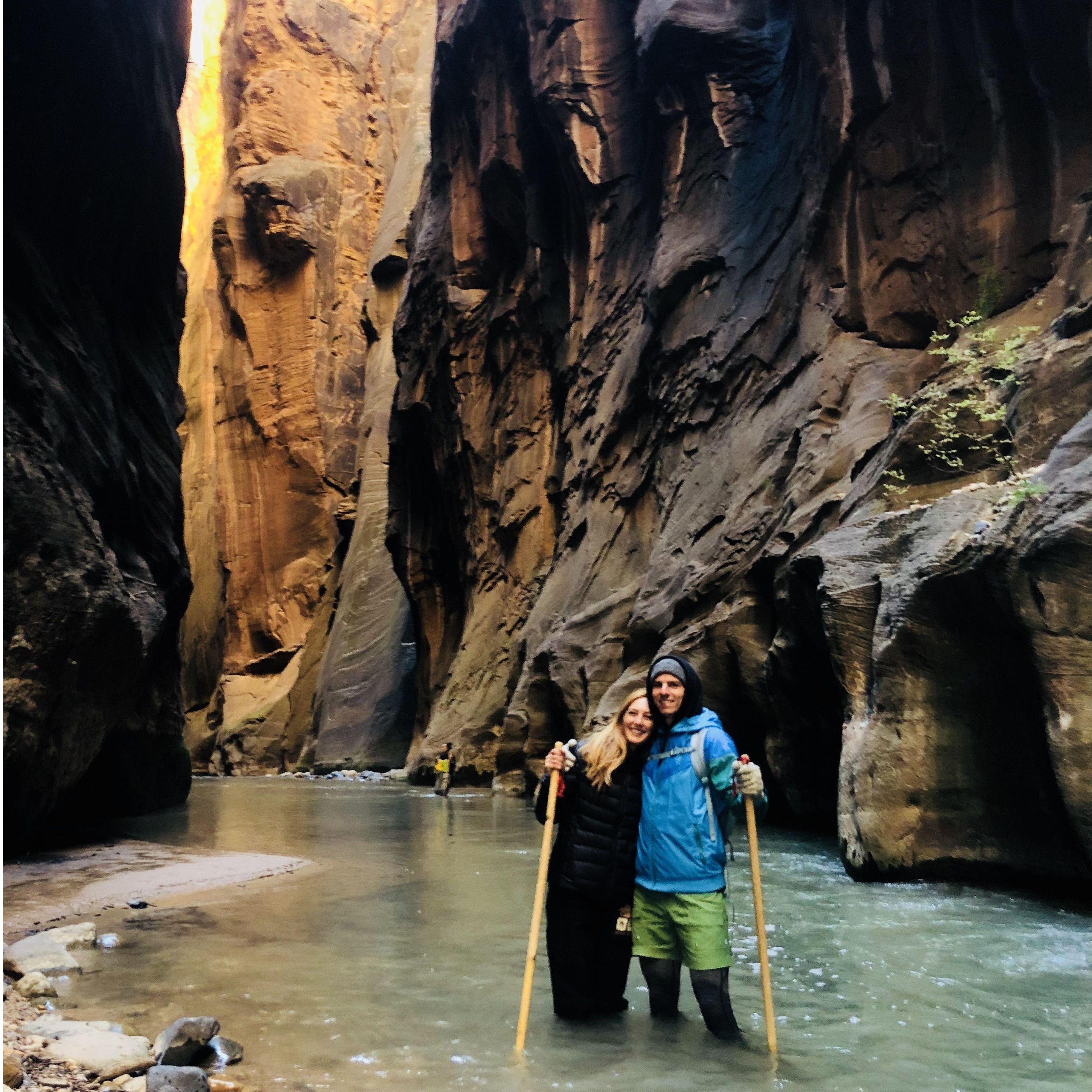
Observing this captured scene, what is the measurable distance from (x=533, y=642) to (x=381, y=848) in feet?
33.2

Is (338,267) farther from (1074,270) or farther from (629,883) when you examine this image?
(629,883)

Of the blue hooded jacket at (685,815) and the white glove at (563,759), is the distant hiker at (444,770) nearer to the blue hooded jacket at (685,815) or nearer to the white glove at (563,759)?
the white glove at (563,759)

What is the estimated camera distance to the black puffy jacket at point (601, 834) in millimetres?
4090

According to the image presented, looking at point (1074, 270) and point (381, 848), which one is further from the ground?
point (1074, 270)

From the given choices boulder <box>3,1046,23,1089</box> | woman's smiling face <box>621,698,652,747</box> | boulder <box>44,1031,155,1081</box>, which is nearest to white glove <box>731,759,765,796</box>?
woman's smiling face <box>621,698,652,747</box>

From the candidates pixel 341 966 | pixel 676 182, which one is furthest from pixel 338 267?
pixel 341 966

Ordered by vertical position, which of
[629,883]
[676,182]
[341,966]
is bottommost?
[341,966]

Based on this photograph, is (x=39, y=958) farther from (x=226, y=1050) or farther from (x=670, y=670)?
(x=670, y=670)

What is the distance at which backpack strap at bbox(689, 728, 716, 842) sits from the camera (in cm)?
396

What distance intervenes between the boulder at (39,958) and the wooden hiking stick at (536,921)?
7.44 feet

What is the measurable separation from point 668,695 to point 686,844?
0.55 m

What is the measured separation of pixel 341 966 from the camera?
16.9ft

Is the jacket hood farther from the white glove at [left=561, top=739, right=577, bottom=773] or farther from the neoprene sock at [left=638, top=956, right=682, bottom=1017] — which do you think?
the neoprene sock at [left=638, top=956, right=682, bottom=1017]

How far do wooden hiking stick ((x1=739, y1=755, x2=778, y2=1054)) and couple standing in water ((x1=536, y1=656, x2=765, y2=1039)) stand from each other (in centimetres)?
7
